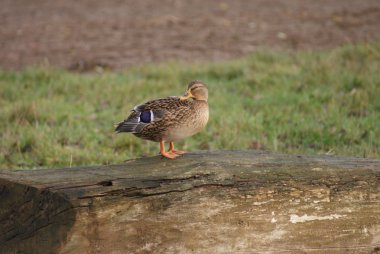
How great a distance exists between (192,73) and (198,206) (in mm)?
6883

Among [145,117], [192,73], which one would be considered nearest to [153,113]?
[145,117]

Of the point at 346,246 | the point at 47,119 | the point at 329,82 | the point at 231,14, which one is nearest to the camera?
the point at 346,246

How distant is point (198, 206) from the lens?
366 centimetres

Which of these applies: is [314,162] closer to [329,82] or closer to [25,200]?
[25,200]

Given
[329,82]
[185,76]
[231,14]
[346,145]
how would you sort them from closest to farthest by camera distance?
[346,145] → [329,82] → [185,76] → [231,14]

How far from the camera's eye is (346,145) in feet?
23.3

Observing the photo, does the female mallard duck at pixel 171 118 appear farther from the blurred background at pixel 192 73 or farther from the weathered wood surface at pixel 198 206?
the blurred background at pixel 192 73

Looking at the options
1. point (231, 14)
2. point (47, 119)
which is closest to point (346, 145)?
point (47, 119)

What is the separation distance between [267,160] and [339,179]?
46cm

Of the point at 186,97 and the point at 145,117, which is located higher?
the point at 186,97

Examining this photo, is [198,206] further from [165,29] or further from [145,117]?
[165,29]

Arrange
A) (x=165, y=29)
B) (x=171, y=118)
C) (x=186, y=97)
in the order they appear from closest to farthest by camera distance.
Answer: (x=171, y=118) < (x=186, y=97) < (x=165, y=29)

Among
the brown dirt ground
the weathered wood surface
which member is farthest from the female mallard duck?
the brown dirt ground

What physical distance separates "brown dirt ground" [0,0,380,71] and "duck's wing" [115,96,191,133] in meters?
6.47
